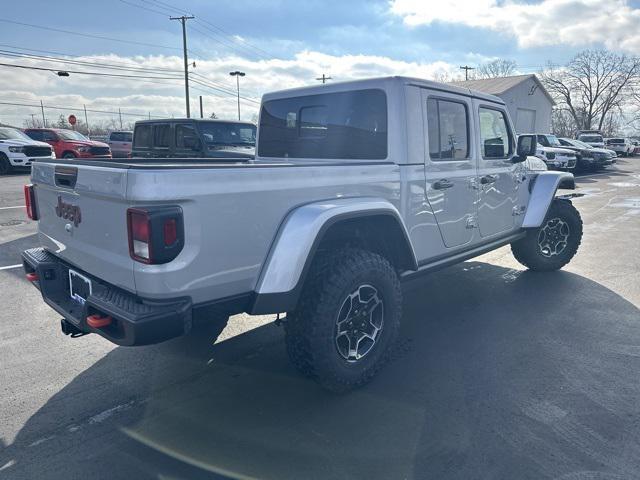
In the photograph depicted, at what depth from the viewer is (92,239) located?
2656 millimetres

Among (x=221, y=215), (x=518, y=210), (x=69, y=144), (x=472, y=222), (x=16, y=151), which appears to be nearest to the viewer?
(x=221, y=215)

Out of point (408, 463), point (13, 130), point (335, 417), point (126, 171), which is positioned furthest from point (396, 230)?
point (13, 130)

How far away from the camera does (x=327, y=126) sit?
394cm

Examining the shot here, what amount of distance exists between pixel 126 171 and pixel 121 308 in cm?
68

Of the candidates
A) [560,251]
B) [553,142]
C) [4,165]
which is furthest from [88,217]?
[553,142]

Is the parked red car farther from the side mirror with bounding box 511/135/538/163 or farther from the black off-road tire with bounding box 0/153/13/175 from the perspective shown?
the side mirror with bounding box 511/135/538/163

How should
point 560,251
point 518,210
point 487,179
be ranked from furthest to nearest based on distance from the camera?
point 560,251 < point 518,210 < point 487,179

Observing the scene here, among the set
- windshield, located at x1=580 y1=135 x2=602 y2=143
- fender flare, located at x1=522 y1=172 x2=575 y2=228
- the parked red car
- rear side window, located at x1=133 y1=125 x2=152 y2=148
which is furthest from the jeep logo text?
windshield, located at x1=580 y1=135 x2=602 y2=143

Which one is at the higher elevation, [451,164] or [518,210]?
[451,164]

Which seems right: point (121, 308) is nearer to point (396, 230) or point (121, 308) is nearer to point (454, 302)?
point (396, 230)

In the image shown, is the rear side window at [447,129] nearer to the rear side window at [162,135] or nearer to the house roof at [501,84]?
the rear side window at [162,135]

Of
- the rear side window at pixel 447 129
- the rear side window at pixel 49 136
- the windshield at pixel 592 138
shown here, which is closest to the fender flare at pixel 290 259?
the rear side window at pixel 447 129

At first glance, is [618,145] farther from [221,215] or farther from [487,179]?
[221,215]

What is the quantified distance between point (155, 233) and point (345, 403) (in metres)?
1.65
